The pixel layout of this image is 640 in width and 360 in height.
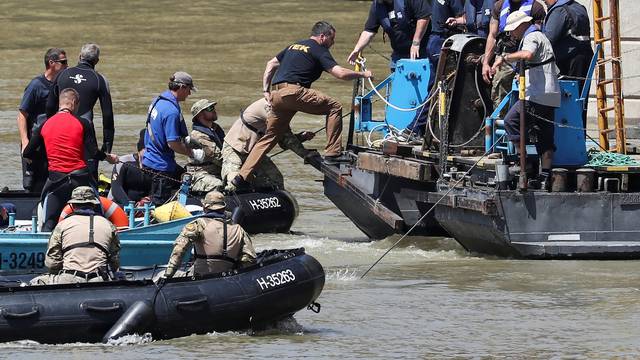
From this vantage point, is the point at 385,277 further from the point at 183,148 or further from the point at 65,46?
the point at 65,46

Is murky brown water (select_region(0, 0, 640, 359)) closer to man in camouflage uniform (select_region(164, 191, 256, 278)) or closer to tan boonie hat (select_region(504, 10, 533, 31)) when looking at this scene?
man in camouflage uniform (select_region(164, 191, 256, 278))

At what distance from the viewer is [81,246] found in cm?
1104

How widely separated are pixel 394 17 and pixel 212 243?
6004mm

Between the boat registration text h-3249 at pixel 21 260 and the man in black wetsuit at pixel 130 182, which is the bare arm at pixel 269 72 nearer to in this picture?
the man in black wetsuit at pixel 130 182

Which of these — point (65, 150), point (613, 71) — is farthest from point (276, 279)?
point (613, 71)

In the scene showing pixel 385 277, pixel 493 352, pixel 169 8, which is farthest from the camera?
pixel 169 8

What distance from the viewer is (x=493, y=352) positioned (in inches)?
427

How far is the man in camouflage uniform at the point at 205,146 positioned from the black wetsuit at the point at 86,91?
1.09 metres

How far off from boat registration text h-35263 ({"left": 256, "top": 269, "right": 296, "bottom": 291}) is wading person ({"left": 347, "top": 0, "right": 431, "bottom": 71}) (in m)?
5.32

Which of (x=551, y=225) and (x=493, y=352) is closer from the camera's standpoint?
(x=493, y=352)

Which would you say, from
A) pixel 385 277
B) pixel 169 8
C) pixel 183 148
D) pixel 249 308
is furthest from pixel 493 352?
pixel 169 8

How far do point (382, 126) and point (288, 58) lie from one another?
59.7 inches

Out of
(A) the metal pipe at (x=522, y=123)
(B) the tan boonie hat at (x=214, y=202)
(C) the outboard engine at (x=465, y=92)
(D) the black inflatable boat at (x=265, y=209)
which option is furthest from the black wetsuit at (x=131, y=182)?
(B) the tan boonie hat at (x=214, y=202)

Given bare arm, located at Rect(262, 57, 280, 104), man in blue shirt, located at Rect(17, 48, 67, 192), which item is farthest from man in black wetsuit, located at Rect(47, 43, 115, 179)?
bare arm, located at Rect(262, 57, 280, 104)
